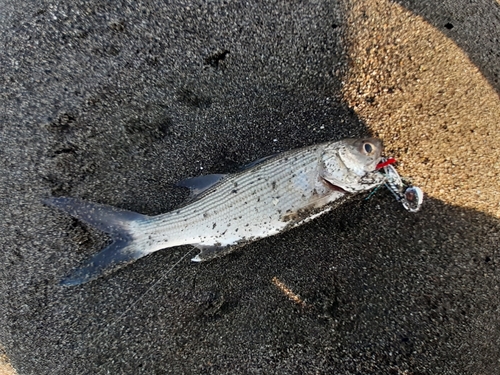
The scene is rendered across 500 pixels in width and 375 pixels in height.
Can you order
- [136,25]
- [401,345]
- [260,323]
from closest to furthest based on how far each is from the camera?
[401,345] → [260,323] → [136,25]

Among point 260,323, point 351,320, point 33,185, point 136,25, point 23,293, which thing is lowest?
point 351,320

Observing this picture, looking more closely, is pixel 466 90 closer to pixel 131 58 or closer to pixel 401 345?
pixel 401 345

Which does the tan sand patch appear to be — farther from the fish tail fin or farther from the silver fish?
the fish tail fin

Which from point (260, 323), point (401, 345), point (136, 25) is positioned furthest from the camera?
point (136, 25)

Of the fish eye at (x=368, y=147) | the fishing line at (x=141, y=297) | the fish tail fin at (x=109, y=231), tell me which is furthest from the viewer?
the fishing line at (x=141, y=297)

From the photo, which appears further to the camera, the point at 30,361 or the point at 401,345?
the point at 30,361

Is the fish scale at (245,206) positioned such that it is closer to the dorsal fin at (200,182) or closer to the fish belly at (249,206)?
the fish belly at (249,206)

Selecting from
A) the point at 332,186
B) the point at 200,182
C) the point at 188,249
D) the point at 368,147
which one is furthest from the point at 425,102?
the point at 188,249

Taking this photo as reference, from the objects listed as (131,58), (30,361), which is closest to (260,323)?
(30,361)

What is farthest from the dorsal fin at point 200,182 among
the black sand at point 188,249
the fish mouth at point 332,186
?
the fish mouth at point 332,186
